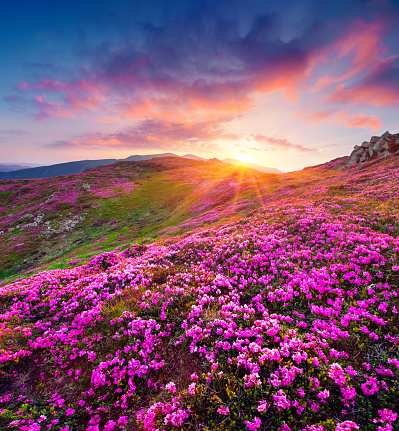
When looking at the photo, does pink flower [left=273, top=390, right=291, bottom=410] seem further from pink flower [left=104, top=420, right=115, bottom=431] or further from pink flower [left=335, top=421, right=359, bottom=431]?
pink flower [left=104, top=420, right=115, bottom=431]

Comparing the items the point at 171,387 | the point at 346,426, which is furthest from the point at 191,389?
the point at 346,426

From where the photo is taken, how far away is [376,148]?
42.4 metres

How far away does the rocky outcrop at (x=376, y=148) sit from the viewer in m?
39.1

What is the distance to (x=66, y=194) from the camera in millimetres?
63812

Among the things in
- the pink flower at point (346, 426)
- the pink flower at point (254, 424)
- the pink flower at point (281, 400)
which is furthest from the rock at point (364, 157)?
the pink flower at point (254, 424)

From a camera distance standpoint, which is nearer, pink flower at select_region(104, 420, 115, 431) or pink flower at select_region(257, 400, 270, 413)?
pink flower at select_region(257, 400, 270, 413)

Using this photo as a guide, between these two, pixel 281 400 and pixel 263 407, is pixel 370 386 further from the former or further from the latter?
pixel 263 407

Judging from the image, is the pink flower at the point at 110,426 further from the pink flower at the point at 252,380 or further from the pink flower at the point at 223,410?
the pink flower at the point at 252,380

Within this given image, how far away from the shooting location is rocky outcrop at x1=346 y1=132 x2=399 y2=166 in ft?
128

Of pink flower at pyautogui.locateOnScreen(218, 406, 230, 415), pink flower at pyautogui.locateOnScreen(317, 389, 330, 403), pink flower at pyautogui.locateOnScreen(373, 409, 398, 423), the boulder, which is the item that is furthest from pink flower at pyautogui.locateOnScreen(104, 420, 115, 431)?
the boulder

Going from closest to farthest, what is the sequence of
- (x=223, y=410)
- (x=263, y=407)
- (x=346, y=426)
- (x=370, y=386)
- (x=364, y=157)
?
(x=346, y=426) → (x=263, y=407) → (x=223, y=410) → (x=370, y=386) → (x=364, y=157)

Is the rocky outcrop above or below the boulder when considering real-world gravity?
below

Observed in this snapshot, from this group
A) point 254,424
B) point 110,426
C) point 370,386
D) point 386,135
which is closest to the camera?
point 254,424

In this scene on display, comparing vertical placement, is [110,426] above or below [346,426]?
below
